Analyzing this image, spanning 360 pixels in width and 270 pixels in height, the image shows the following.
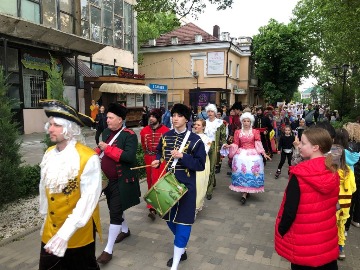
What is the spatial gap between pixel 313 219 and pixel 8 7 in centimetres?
1427

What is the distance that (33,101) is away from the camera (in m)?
15.2

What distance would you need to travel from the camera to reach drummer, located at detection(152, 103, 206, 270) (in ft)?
11.5

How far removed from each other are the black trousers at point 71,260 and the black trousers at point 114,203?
113cm

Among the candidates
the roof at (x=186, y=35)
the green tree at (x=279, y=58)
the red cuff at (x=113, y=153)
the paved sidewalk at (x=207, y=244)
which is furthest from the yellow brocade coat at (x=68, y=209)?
the green tree at (x=279, y=58)

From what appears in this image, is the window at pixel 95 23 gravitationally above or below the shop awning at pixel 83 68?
above

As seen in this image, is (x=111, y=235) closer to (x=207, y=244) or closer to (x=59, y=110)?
(x=207, y=244)

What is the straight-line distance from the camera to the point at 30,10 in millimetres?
13961

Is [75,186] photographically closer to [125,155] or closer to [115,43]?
[125,155]

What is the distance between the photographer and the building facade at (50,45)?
12945 mm

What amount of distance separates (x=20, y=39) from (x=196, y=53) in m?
19.1

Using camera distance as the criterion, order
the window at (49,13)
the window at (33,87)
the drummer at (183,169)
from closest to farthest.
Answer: the drummer at (183,169) < the window at (33,87) < the window at (49,13)

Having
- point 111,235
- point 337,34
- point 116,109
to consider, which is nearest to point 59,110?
point 116,109

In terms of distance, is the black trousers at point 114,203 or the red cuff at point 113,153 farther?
the black trousers at point 114,203

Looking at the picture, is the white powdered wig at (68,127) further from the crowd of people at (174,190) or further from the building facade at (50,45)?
the building facade at (50,45)
